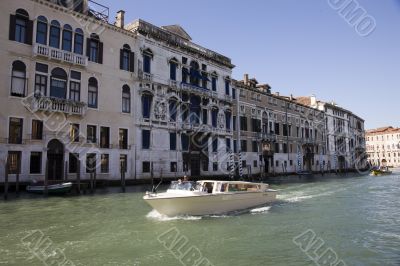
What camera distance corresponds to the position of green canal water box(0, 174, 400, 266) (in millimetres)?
7395

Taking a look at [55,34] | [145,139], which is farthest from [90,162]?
[55,34]

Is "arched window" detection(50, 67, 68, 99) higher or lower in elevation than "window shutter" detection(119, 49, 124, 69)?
lower

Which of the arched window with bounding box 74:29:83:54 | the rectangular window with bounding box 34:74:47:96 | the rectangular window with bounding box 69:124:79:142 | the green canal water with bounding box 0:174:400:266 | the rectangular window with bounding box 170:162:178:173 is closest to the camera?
the green canal water with bounding box 0:174:400:266

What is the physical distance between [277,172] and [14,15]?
1324 inches

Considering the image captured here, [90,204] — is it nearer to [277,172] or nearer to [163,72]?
[163,72]

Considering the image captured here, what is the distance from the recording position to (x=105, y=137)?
80.9 ft

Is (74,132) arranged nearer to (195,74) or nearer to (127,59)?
(127,59)

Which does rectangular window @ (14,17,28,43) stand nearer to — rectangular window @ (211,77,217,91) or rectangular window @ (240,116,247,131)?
rectangular window @ (211,77,217,91)

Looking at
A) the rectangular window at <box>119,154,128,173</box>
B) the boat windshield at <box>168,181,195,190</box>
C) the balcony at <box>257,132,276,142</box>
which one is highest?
the balcony at <box>257,132,276,142</box>

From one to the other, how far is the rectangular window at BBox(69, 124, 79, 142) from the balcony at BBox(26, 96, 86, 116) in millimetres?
876

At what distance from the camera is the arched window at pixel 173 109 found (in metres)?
29.6

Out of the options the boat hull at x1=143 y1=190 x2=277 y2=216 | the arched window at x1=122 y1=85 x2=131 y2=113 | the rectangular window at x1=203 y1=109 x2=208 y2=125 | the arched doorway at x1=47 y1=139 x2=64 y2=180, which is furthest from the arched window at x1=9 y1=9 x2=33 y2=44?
the rectangular window at x1=203 y1=109 x2=208 y2=125

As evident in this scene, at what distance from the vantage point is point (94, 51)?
80.8 ft

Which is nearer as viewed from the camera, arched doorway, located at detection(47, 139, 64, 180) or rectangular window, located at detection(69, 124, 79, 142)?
arched doorway, located at detection(47, 139, 64, 180)
